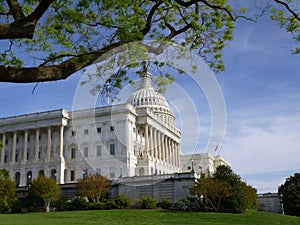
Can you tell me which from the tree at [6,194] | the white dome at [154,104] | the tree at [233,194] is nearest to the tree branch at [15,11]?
the tree at [233,194]

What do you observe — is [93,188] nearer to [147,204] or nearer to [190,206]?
[147,204]

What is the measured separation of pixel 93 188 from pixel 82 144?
28.9 m

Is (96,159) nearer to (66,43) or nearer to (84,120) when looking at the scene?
(84,120)

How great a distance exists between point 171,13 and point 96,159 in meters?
62.4

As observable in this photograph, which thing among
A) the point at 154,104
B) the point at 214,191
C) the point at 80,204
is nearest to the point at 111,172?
the point at 80,204

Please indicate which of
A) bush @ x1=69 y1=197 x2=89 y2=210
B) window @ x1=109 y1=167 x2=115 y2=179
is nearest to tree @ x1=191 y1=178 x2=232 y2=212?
bush @ x1=69 y1=197 x2=89 y2=210

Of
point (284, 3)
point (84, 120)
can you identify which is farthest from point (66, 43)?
point (84, 120)

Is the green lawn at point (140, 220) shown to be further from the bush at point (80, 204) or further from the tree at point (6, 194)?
the tree at point (6, 194)

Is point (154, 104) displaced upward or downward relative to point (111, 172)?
upward

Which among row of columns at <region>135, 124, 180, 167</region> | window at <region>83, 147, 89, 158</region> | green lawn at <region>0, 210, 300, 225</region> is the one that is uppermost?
row of columns at <region>135, 124, 180, 167</region>

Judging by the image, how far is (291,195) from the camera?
55.1m

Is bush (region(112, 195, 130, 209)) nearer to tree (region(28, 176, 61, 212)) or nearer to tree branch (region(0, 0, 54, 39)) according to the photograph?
tree (region(28, 176, 61, 212))

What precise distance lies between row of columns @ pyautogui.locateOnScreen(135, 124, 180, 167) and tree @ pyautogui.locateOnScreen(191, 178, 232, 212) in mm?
37037

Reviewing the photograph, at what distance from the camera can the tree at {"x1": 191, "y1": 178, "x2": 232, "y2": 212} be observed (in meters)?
37.3
